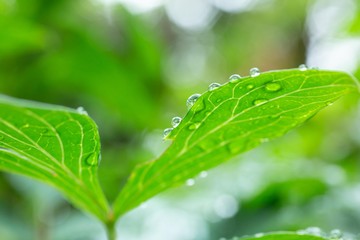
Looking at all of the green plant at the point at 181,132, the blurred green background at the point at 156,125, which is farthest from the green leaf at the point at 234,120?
the blurred green background at the point at 156,125

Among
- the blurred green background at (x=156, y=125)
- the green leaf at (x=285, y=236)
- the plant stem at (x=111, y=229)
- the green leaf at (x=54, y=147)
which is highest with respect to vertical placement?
the blurred green background at (x=156, y=125)

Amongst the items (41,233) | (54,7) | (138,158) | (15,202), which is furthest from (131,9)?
(41,233)

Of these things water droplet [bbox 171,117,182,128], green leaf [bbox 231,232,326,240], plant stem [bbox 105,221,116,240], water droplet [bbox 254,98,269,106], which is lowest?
green leaf [bbox 231,232,326,240]

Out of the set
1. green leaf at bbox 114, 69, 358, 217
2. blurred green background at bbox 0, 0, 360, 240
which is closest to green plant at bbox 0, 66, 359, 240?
green leaf at bbox 114, 69, 358, 217

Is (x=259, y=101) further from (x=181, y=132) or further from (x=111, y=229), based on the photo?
(x=111, y=229)

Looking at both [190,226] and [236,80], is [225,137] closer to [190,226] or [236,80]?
[236,80]

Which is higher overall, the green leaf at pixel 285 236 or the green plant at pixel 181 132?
the green plant at pixel 181 132

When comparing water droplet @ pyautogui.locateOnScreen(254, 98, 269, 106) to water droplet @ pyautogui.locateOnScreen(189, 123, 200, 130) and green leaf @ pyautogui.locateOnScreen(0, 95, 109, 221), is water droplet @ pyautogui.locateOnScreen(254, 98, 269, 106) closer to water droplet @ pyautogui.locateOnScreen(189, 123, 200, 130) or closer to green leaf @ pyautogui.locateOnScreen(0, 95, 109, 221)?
water droplet @ pyautogui.locateOnScreen(189, 123, 200, 130)

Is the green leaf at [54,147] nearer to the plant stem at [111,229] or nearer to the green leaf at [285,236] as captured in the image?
the plant stem at [111,229]
